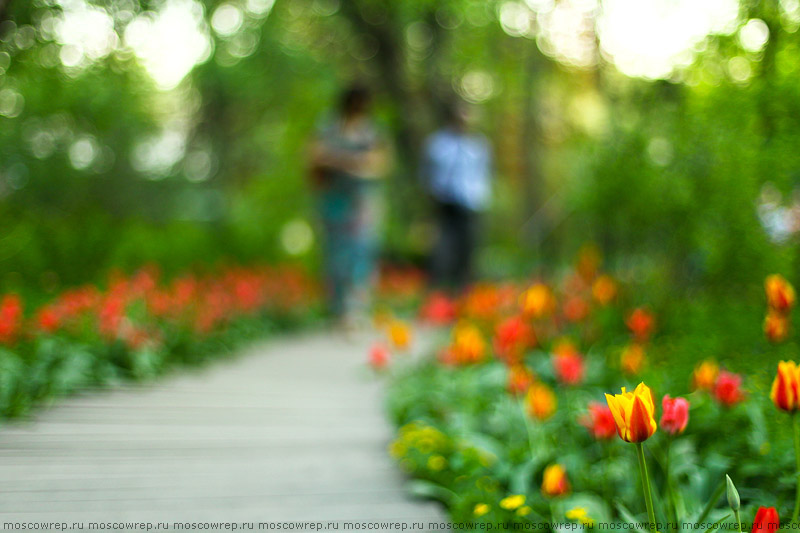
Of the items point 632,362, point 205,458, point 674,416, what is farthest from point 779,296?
point 205,458

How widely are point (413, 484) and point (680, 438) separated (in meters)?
1.00

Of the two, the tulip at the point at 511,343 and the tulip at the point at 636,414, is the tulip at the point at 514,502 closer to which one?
the tulip at the point at 636,414

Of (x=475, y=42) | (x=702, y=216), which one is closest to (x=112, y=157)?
(x=475, y=42)

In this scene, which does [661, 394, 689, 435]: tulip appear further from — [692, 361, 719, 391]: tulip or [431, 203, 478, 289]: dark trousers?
[431, 203, 478, 289]: dark trousers

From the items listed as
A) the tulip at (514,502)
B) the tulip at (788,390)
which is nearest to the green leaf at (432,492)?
the tulip at (514,502)

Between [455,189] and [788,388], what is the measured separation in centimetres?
696

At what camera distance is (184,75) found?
59.5 ft

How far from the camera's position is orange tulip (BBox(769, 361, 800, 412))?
162cm

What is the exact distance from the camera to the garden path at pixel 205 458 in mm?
2172

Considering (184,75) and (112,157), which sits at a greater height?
(184,75)

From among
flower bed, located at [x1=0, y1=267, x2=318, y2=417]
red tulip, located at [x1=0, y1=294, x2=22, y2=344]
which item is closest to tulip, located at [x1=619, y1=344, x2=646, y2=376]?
flower bed, located at [x1=0, y1=267, x2=318, y2=417]

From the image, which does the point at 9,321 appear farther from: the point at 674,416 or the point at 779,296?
the point at 779,296

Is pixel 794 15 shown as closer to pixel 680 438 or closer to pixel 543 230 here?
pixel 680 438

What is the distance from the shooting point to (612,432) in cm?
208
